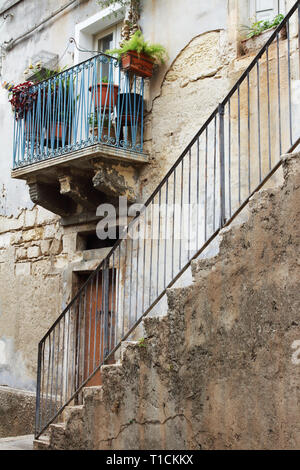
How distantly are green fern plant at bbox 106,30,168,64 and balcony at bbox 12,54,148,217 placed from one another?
26 centimetres

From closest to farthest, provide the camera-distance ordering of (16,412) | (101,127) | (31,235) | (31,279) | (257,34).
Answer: (257,34) < (101,127) < (16,412) < (31,279) < (31,235)

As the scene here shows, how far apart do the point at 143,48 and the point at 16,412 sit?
5.59 meters

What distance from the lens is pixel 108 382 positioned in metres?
5.25

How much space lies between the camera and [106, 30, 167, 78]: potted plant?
7.32 meters

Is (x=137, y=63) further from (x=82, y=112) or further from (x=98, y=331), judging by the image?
(x=98, y=331)

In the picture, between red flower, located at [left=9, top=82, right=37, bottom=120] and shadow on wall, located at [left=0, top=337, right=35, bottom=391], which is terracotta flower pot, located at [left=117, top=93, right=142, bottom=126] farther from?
shadow on wall, located at [left=0, top=337, right=35, bottom=391]

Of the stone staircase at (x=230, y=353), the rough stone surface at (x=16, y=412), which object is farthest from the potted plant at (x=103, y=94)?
the rough stone surface at (x=16, y=412)

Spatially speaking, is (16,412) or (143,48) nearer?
(143,48)

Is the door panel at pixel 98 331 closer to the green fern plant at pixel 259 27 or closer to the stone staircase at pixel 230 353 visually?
the stone staircase at pixel 230 353

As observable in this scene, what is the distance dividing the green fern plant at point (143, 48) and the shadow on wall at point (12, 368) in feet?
16.0

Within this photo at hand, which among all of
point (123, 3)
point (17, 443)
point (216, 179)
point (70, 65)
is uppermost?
point (123, 3)

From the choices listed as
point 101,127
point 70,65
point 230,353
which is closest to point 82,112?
point 101,127

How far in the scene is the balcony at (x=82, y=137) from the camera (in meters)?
7.32

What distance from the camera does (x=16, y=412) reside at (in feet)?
29.0
